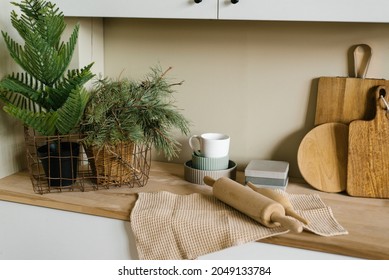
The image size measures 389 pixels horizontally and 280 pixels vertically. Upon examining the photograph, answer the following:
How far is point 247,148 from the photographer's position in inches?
66.2

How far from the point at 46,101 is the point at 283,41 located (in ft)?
2.47

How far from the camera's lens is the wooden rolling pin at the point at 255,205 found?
3.77 feet

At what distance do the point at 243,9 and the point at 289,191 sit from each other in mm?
557

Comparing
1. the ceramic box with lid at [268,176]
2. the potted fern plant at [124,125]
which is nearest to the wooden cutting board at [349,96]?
the ceramic box with lid at [268,176]

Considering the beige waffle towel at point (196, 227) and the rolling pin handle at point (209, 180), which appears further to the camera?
the rolling pin handle at point (209, 180)

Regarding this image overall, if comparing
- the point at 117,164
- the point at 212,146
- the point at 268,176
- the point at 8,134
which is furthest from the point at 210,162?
the point at 8,134

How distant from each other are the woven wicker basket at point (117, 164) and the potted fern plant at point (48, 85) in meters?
0.07

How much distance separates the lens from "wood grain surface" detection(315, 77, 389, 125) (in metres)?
1.47

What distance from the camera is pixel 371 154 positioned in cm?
143

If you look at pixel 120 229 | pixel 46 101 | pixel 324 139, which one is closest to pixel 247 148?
pixel 324 139

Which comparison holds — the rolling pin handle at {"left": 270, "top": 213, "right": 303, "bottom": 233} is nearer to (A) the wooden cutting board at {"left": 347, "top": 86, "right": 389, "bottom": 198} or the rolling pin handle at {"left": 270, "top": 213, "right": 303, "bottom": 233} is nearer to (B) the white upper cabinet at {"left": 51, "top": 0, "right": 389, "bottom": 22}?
(A) the wooden cutting board at {"left": 347, "top": 86, "right": 389, "bottom": 198}

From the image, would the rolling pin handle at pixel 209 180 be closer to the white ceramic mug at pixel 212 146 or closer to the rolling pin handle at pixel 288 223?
the white ceramic mug at pixel 212 146
